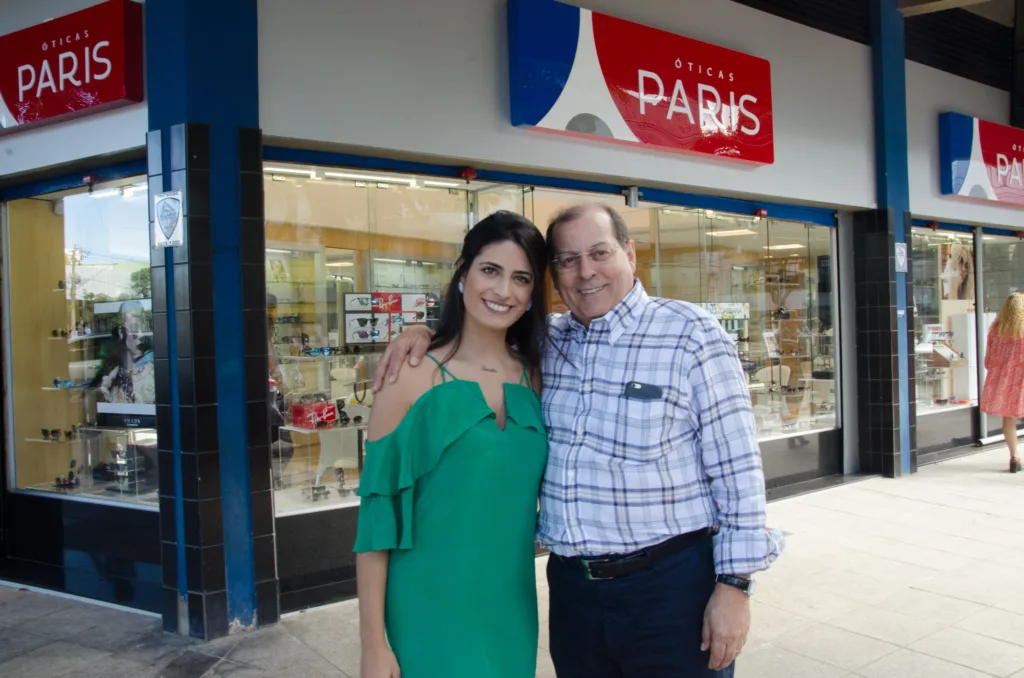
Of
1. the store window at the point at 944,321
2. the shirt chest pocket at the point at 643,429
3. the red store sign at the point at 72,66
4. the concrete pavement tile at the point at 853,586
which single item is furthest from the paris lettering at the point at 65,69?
the store window at the point at 944,321

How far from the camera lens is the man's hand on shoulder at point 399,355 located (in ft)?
6.11

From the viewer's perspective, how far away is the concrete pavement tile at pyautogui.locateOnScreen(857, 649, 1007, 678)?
3.37 meters

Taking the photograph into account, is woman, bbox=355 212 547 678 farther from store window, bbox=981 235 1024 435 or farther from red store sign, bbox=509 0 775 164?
store window, bbox=981 235 1024 435

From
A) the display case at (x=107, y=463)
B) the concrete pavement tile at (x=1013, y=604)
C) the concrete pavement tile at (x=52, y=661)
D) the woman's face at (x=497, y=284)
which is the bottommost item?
the concrete pavement tile at (x=1013, y=604)

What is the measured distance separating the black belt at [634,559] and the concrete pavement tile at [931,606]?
2.85 meters

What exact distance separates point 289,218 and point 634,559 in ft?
11.2

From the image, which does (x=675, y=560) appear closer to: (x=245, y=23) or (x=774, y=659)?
(x=774, y=659)

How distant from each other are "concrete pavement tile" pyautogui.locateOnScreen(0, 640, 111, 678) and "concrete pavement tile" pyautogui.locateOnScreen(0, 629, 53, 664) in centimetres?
4

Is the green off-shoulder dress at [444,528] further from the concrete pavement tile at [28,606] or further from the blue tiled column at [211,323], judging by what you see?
the concrete pavement tile at [28,606]

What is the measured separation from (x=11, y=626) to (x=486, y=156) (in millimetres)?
3625

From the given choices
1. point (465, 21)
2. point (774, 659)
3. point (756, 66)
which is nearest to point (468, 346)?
point (774, 659)

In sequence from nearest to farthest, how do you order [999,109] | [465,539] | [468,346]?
[465,539], [468,346], [999,109]

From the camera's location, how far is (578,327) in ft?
6.83

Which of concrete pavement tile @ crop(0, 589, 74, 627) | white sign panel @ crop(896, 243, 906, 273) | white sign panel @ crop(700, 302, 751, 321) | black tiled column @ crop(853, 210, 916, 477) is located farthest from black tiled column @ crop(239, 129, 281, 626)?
white sign panel @ crop(896, 243, 906, 273)
